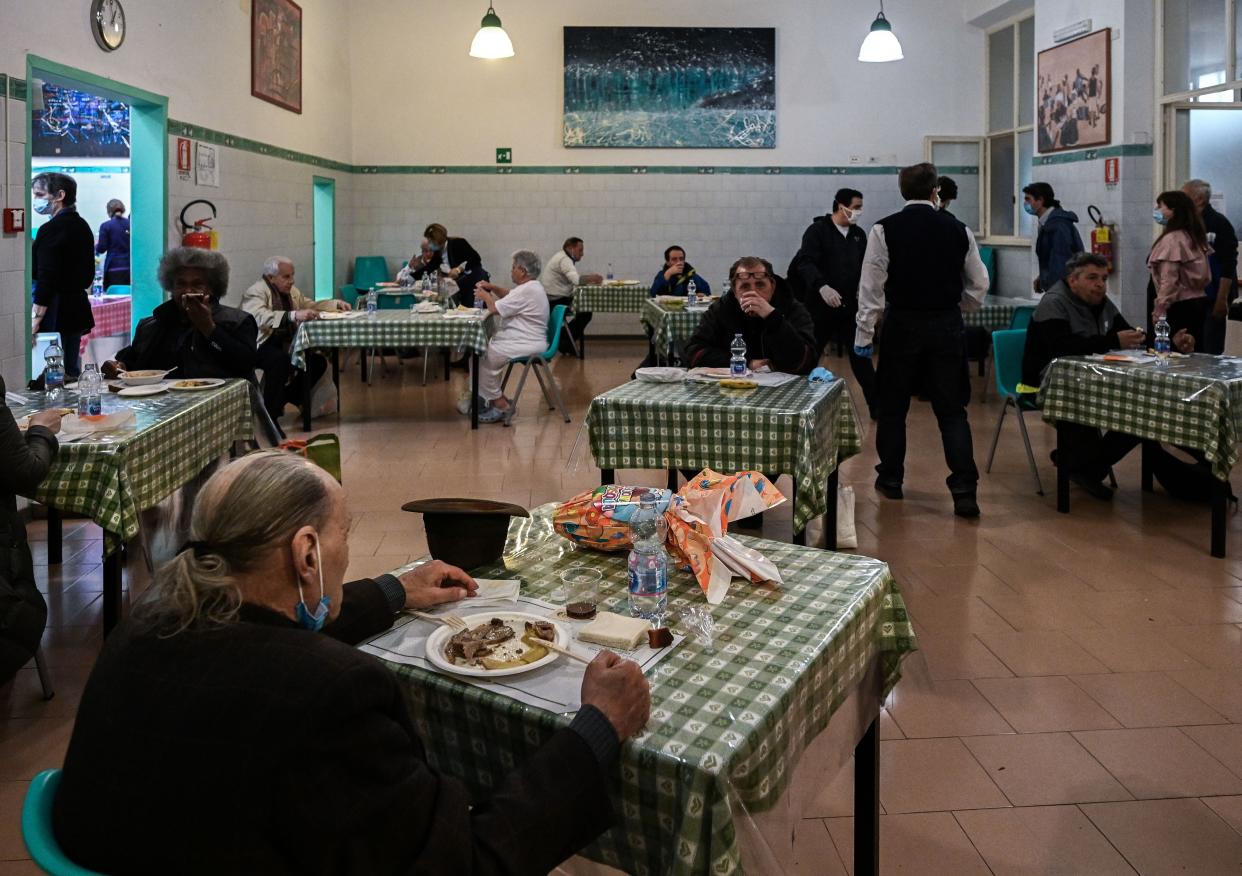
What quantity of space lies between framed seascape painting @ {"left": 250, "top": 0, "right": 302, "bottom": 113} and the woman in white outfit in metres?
3.17

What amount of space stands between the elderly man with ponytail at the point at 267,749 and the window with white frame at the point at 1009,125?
37.9ft

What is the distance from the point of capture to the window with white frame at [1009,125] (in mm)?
12227

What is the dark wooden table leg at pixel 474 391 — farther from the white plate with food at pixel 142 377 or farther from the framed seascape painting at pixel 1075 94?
the framed seascape painting at pixel 1075 94

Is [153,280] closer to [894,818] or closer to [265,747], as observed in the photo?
[894,818]

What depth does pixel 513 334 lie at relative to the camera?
8.21 metres

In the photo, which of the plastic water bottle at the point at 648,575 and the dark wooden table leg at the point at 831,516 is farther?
the dark wooden table leg at the point at 831,516

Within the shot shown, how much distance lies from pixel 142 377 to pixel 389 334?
305cm

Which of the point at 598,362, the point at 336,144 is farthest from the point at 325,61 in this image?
the point at 598,362

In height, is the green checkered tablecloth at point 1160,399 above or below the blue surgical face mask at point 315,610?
above

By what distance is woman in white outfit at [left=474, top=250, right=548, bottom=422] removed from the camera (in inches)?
319

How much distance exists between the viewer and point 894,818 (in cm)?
267

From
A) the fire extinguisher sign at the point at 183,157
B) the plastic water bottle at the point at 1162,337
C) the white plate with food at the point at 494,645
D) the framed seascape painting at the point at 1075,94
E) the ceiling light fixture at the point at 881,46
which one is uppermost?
the ceiling light fixture at the point at 881,46

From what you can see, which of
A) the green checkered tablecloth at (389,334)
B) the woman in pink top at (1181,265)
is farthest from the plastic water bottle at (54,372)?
the woman in pink top at (1181,265)

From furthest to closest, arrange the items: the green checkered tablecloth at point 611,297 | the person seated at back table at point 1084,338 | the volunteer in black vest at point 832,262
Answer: the green checkered tablecloth at point 611,297
the volunteer in black vest at point 832,262
the person seated at back table at point 1084,338
